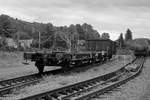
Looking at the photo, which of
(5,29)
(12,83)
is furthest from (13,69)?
(5,29)

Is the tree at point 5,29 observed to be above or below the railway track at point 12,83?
above

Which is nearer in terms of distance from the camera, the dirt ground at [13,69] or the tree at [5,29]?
the dirt ground at [13,69]

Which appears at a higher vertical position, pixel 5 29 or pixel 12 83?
pixel 5 29

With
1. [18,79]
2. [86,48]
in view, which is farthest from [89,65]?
[18,79]

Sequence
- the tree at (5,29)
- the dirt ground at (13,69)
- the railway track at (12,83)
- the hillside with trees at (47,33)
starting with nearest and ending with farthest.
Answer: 1. the railway track at (12,83)
2. the dirt ground at (13,69)
3. the hillside with trees at (47,33)
4. the tree at (5,29)

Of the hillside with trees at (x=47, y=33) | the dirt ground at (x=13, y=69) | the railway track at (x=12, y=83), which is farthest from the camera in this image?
the hillside with trees at (x=47, y=33)

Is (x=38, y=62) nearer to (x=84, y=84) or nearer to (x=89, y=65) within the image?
Answer: (x=84, y=84)

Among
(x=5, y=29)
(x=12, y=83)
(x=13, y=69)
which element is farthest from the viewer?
(x=5, y=29)

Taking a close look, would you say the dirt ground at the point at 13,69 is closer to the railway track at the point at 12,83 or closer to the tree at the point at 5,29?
the railway track at the point at 12,83

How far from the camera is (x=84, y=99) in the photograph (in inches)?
342

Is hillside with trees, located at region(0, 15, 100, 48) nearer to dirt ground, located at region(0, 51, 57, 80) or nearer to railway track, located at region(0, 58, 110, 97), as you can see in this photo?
dirt ground, located at region(0, 51, 57, 80)

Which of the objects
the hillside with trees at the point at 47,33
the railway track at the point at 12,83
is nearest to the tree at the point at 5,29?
the hillside with trees at the point at 47,33

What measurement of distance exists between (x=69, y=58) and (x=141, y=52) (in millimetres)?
26535

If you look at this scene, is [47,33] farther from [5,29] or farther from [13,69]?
[13,69]
